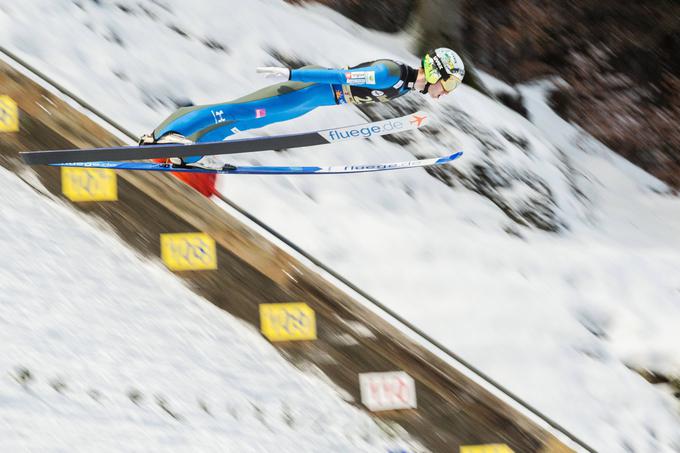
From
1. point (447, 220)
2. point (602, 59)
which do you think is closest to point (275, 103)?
point (447, 220)

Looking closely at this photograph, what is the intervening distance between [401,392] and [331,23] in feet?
11.6

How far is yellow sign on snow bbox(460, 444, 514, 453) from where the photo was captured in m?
4.46

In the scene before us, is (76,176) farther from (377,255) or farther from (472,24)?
(472,24)

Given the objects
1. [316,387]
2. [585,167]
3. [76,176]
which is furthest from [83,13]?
[585,167]

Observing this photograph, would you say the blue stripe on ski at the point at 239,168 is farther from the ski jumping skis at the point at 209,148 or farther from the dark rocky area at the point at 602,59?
the dark rocky area at the point at 602,59

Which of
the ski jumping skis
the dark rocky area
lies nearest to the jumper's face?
the ski jumping skis

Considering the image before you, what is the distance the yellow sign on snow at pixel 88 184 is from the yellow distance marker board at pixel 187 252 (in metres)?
0.35

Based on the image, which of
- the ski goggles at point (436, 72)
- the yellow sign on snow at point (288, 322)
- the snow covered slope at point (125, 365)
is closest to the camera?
the snow covered slope at point (125, 365)

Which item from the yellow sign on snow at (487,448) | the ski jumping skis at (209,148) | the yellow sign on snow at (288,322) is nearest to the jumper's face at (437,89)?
the ski jumping skis at (209,148)

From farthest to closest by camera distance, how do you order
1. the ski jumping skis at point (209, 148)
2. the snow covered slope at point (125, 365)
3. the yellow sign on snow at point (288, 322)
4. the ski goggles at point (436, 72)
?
the yellow sign on snow at point (288, 322) < the ski goggles at point (436, 72) < the ski jumping skis at point (209, 148) < the snow covered slope at point (125, 365)

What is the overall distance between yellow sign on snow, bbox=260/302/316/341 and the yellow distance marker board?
352 mm

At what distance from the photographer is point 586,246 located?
232 inches

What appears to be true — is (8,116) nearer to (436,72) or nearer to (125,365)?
(125,365)

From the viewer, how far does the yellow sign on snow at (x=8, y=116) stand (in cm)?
445
